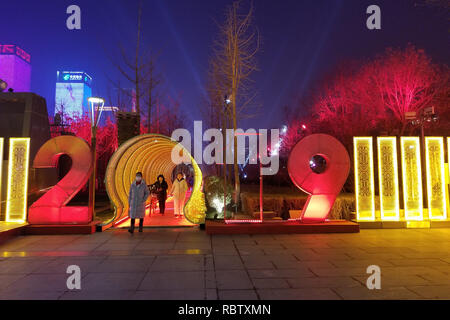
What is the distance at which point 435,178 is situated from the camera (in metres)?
8.75

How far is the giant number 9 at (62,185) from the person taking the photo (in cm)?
804

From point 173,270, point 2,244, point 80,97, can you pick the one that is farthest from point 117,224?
point 80,97

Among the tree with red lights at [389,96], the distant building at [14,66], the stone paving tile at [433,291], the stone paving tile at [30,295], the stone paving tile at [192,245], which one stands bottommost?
the stone paving tile at [30,295]

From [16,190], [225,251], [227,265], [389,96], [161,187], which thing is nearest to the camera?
[227,265]

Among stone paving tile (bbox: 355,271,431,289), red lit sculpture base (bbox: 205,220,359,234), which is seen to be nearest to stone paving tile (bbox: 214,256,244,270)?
stone paving tile (bbox: 355,271,431,289)

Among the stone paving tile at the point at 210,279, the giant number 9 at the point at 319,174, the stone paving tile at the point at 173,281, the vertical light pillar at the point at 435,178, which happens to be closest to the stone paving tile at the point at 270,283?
the stone paving tile at the point at 210,279

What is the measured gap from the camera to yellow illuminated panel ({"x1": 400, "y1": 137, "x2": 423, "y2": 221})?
8633 millimetres

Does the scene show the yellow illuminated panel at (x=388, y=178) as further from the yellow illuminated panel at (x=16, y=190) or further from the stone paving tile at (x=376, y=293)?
Answer: the yellow illuminated panel at (x=16, y=190)

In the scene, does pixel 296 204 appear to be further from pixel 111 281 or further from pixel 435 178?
pixel 111 281

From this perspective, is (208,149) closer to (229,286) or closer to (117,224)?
(117,224)

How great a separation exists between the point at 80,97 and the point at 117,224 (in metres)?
91.6

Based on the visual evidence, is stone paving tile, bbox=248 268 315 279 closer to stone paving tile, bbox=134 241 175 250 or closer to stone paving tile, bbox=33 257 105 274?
stone paving tile, bbox=134 241 175 250

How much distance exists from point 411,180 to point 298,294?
6.85 metres

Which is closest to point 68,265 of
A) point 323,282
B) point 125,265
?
point 125,265
